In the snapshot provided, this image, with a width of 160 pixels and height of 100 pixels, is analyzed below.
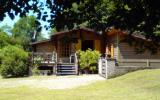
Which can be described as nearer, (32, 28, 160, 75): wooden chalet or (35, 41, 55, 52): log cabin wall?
(32, 28, 160, 75): wooden chalet

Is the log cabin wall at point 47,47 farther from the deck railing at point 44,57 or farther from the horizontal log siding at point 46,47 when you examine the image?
the deck railing at point 44,57

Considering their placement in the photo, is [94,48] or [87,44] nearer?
[94,48]

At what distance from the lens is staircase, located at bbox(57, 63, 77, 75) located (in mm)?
37438

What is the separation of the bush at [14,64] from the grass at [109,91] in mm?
8883

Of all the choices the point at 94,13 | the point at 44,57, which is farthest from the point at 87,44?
the point at 94,13

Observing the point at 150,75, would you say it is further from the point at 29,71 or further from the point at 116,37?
the point at 29,71

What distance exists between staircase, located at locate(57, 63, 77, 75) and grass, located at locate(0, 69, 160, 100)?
8026 mm

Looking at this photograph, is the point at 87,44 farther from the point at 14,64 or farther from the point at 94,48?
the point at 14,64

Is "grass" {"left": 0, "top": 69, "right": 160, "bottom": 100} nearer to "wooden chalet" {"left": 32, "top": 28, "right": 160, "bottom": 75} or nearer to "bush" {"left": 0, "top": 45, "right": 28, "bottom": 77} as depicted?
"wooden chalet" {"left": 32, "top": 28, "right": 160, "bottom": 75}

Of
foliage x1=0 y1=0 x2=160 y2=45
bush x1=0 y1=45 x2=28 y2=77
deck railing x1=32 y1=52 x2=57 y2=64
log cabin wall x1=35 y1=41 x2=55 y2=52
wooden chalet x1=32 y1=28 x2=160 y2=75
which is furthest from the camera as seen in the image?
log cabin wall x1=35 y1=41 x2=55 y2=52

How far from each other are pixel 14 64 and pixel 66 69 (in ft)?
14.3

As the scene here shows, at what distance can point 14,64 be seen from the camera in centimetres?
3578

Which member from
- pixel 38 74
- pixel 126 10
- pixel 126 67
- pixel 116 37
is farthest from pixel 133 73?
pixel 126 10

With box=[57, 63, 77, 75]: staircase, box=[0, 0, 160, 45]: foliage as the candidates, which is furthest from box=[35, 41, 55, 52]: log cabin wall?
box=[0, 0, 160, 45]: foliage
